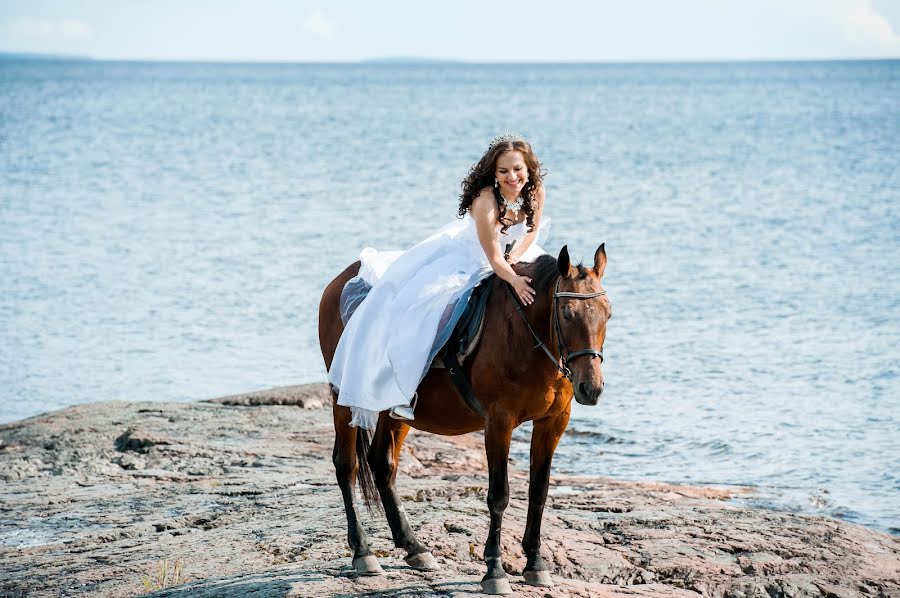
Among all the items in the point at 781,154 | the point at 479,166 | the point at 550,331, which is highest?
the point at 781,154

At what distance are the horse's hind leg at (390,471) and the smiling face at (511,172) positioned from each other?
71.4 inches

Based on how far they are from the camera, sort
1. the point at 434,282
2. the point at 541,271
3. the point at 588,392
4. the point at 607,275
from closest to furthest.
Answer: the point at 588,392 < the point at 541,271 < the point at 434,282 < the point at 607,275

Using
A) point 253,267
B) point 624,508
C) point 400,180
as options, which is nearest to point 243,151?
point 400,180

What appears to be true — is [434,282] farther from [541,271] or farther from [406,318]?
[541,271]

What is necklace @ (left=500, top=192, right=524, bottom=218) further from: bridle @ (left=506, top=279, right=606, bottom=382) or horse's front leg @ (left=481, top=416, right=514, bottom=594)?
horse's front leg @ (left=481, top=416, right=514, bottom=594)

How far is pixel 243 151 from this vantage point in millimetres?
Answer: 62219

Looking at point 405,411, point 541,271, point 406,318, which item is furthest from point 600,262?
point 405,411

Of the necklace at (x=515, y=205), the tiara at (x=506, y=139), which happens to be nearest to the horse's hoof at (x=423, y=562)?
the necklace at (x=515, y=205)

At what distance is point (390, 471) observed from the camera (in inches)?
305

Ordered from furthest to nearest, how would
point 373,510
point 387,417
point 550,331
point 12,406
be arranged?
1. point 12,406
2. point 373,510
3. point 387,417
4. point 550,331

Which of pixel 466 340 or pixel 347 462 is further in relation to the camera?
pixel 347 462

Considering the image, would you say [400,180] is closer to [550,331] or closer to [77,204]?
[77,204]

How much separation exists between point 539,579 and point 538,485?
573mm

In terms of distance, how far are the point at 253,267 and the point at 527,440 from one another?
14892mm
